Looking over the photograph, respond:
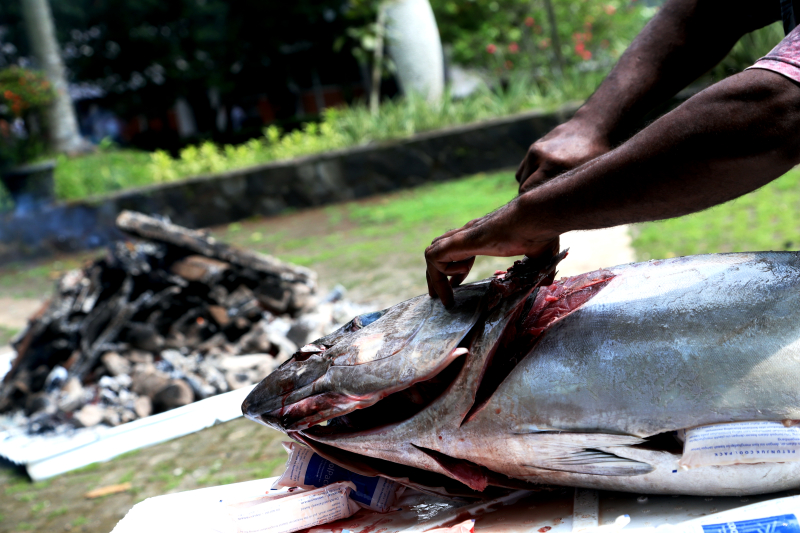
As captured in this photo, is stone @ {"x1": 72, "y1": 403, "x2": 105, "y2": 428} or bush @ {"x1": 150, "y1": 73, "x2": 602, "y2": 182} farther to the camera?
bush @ {"x1": 150, "y1": 73, "x2": 602, "y2": 182}

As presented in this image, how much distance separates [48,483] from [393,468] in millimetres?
2354

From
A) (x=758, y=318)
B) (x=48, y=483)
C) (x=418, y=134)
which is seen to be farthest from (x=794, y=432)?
(x=418, y=134)

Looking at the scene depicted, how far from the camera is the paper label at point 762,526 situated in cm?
134

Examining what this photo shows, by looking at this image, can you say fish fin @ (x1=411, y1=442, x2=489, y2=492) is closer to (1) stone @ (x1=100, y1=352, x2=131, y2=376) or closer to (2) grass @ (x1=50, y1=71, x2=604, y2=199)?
(1) stone @ (x1=100, y1=352, x2=131, y2=376)

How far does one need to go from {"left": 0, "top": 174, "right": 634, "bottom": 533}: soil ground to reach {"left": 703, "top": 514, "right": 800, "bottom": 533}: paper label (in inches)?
78.4

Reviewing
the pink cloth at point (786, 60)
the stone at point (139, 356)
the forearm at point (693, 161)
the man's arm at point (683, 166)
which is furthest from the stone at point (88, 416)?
the pink cloth at point (786, 60)

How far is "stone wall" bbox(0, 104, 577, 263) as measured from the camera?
9328 millimetres

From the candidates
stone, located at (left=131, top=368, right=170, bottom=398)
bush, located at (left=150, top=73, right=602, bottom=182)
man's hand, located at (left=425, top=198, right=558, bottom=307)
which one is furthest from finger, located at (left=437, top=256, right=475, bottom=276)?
bush, located at (left=150, top=73, right=602, bottom=182)

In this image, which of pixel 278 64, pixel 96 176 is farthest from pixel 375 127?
pixel 278 64

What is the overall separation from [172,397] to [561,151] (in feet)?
9.89

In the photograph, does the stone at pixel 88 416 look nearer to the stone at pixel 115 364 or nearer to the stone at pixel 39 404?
the stone at pixel 39 404

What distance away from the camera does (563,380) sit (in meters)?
1.52

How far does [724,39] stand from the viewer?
1.88 m

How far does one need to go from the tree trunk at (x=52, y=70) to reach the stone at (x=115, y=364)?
9177 millimetres
